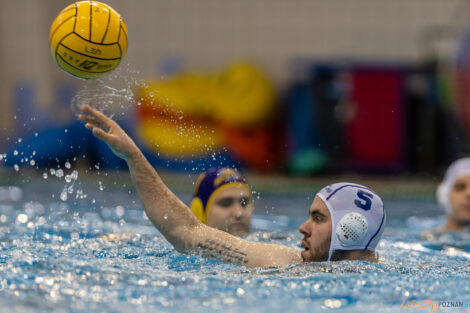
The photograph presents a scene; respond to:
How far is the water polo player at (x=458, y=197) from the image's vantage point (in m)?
5.16

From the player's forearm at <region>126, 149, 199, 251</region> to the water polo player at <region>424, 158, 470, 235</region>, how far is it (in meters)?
2.61

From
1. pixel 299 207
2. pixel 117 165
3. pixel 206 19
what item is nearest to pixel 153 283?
pixel 299 207

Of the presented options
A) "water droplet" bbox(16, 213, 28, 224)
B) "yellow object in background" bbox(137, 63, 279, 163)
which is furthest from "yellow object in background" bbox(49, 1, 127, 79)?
"yellow object in background" bbox(137, 63, 279, 163)

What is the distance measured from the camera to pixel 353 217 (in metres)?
3.10

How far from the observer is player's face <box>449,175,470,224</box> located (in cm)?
515

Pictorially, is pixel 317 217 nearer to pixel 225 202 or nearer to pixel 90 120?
pixel 225 202

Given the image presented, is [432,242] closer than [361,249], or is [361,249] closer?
[361,249]

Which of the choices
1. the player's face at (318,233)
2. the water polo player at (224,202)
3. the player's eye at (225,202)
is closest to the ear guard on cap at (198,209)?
the water polo player at (224,202)

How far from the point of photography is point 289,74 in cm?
1055

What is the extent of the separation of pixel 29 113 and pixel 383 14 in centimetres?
561

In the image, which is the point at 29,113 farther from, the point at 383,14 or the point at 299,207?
the point at 383,14

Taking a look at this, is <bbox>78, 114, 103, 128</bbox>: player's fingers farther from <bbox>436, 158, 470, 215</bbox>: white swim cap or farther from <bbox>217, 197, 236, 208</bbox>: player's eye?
<bbox>436, 158, 470, 215</bbox>: white swim cap

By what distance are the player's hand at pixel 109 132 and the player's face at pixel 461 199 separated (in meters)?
2.98

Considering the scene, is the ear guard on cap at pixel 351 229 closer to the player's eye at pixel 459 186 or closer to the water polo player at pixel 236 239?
the water polo player at pixel 236 239
